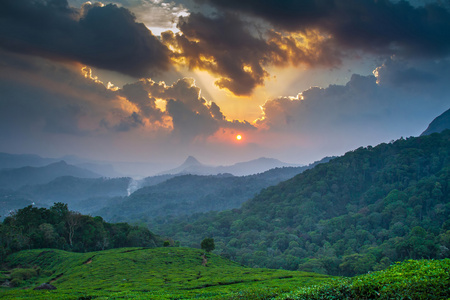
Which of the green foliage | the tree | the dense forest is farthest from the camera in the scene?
the tree

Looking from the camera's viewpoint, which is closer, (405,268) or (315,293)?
(315,293)

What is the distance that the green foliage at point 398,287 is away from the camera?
14094mm

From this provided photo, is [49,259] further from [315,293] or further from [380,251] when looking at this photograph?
[380,251]

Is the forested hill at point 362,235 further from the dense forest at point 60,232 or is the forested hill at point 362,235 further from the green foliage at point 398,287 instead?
the green foliage at point 398,287

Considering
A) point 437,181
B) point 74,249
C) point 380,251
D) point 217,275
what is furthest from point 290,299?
point 437,181

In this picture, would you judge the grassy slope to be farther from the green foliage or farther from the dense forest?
the green foliage

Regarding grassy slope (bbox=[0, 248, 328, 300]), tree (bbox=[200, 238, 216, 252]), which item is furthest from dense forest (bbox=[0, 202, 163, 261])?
tree (bbox=[200, 238, 216, 252])

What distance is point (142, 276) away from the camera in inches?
1877

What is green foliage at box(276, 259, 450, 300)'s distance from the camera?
1409 cm

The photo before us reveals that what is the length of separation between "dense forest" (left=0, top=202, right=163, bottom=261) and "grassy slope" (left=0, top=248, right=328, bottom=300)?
11.4 m

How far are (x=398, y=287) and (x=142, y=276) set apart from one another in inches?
1775

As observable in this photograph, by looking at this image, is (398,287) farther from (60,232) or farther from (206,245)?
(60,232)

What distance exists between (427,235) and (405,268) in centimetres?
11588

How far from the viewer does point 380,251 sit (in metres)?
106
